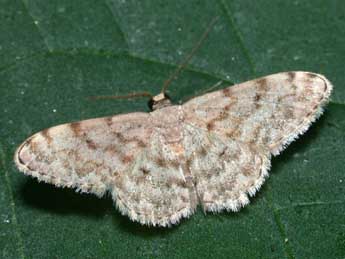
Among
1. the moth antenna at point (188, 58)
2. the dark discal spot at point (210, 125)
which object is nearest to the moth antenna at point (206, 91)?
the moth antenna at point (188, 58)

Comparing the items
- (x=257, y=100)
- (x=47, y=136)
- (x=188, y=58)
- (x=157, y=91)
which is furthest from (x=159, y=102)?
(x=47, y=136)

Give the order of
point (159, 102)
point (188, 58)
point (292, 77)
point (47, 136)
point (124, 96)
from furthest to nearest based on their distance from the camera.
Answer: point (188, 58)
point (124, 96)
point (159, 102)
point (292, 77)
point (47, 136)

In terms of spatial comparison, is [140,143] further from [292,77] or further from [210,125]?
[292,77]

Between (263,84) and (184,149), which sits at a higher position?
(263,84)

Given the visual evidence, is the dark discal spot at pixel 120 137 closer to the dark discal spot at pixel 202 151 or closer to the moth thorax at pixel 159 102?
the moth thorax at pixel 159 102

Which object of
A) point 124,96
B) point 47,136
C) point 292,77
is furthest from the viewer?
point 124,96

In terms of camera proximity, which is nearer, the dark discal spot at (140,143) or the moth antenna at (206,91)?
the dark discal spot at (140,143)

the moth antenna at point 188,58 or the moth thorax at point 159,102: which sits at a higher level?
the moth thorax at point 159,102
